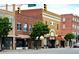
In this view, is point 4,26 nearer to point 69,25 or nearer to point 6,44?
point 6,44

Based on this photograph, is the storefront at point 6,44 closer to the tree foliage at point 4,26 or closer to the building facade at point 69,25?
the tree foliage at point 4,26

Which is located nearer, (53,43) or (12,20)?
(53,43)

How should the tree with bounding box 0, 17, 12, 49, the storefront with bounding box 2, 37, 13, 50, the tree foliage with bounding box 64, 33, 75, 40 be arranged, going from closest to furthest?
the tree foliage with bounding box 64, 33, 75, 40
the storefront with bounding box 2, 37, 13, 50
the tree with bounding box 0, 17, 12, 49

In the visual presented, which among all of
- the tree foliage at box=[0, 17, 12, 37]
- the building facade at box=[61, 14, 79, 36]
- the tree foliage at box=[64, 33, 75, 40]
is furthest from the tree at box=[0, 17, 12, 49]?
the tree foliage at box=[64, 33, 75, 40]

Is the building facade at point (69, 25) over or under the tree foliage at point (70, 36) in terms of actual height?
over

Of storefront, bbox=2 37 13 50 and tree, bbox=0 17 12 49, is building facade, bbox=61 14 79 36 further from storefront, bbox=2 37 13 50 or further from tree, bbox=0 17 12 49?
tree, bbox=0 17 12 49

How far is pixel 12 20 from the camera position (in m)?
10.8

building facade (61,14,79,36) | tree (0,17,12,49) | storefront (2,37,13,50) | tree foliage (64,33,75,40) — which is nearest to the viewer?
tree foliage (64,33,75,40)

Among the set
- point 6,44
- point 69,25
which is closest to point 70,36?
point 69,25

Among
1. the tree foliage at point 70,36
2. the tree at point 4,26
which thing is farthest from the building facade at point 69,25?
the tree at point 4,26
